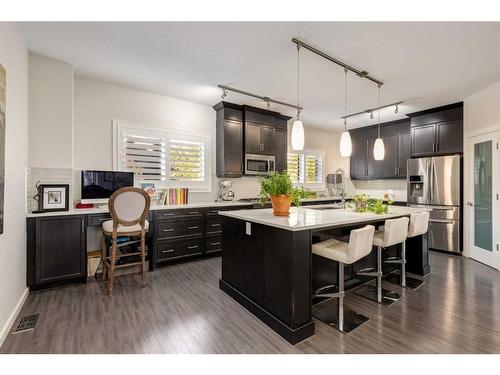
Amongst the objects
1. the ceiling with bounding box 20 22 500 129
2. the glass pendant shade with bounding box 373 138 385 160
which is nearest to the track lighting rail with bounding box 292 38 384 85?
the ceiling with bounding box 20 22 500 129

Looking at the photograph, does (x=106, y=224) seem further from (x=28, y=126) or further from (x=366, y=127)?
(x=366, y=127)

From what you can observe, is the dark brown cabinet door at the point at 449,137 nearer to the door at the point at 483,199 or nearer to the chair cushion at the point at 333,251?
the door at the point at 483,199

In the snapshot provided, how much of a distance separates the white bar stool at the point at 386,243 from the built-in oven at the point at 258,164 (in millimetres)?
2650

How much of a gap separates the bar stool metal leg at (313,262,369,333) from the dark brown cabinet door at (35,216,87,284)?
9.34 feet

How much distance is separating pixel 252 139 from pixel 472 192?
403 cm

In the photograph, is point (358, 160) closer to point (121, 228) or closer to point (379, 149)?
point (379, 149)

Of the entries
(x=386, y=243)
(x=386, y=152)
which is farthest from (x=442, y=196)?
(x=386, y=243)

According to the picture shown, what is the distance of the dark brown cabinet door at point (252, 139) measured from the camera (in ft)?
15.8

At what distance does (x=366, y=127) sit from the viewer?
6.33 metres

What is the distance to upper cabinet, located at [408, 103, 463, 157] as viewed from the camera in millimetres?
4543

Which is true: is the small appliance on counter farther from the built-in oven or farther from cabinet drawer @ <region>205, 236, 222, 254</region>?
cabinet drawer @ <region>205, 236, 222, 254</region>

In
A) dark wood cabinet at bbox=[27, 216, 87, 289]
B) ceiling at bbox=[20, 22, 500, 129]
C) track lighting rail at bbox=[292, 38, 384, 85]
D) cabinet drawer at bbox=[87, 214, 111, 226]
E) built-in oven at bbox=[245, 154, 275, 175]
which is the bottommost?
dark wood cabinet at bbox=[27, 216, 87, 289]

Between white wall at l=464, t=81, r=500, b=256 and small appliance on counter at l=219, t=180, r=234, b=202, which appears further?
small appliance on counter at l=219, t=180, r=234, b=202

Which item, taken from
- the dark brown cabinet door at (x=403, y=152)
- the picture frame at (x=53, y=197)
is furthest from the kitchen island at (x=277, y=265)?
the dark brown cabinet door at (x=403, y=152)
